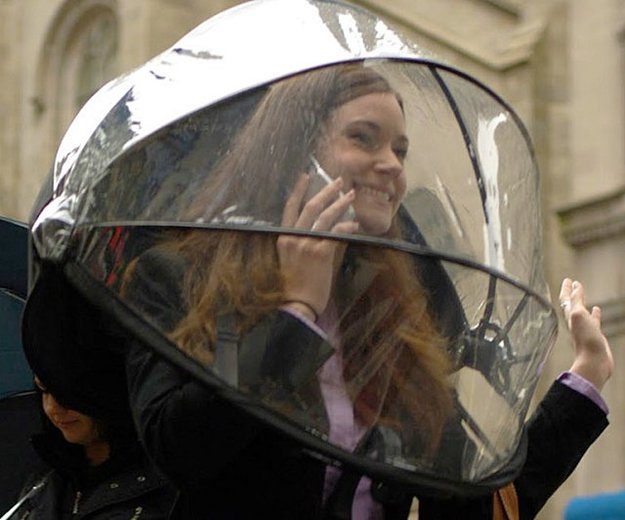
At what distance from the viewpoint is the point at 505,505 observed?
2.74 meters

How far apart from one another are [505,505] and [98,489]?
69 centimetres

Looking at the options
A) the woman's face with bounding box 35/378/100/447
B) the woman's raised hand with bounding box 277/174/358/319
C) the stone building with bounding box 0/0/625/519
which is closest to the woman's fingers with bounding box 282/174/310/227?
the woman's raised hand with bounding box 277/174/358/319

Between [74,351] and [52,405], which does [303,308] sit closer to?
[74,351]

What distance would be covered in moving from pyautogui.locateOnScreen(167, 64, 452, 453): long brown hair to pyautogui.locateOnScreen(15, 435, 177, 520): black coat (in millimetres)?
441

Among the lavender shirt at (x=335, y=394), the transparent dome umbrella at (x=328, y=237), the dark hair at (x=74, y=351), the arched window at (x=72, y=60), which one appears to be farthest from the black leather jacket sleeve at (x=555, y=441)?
the arched window at (x=72, y=60)

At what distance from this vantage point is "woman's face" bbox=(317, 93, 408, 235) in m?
2.49

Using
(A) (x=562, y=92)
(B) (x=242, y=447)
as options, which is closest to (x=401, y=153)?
(B) (x=242, y=447)

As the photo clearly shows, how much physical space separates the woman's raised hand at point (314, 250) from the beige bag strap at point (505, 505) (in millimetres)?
474

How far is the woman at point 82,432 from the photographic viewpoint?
2.81 meters

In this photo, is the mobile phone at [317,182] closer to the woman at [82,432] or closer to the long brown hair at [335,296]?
the long brown hair at [335,296]

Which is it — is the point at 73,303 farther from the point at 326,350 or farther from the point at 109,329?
the point at 326,350

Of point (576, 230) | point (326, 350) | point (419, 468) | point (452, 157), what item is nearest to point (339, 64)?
point (452, 157)

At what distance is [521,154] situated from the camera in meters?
2.78

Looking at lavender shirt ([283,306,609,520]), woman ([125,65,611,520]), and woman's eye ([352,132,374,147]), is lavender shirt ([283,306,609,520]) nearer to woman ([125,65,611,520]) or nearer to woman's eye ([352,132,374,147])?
woman ([125,65,611,520])
